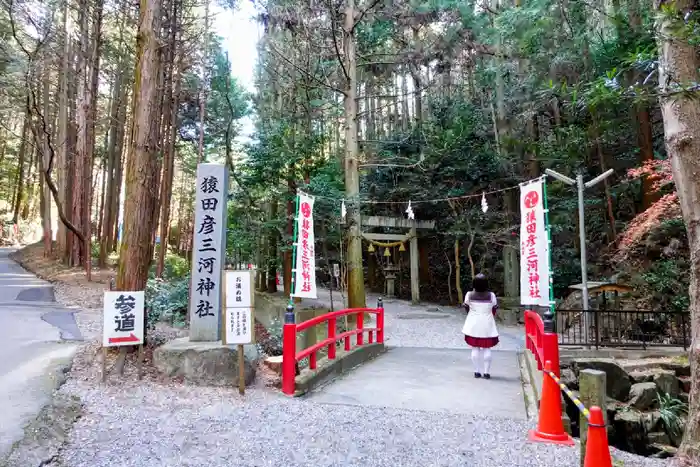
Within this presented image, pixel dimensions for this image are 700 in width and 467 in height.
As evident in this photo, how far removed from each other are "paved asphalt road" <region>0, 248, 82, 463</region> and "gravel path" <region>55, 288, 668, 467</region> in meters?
0.35

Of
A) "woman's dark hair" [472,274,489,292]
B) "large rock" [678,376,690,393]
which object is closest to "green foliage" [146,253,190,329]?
"woman's dark hair" [472,274,489,292]

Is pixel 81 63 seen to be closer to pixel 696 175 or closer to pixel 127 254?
pixel 127 254

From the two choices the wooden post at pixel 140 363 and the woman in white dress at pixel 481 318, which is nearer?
the wooden post at pixel 140 363

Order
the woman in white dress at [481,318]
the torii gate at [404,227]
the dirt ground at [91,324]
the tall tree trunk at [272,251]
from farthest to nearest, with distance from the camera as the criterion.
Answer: the torii gate at [404,227] → the tall tree trunk at [272,251] → the woman in white dress at [481,318] → the dirt ground at [91,324]

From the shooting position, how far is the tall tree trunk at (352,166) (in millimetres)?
12180

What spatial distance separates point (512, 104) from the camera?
55.2 feet

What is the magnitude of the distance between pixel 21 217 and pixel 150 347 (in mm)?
35497

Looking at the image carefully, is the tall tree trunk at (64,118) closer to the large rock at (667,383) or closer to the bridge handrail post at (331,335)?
the bridge handrail post at (331,335)

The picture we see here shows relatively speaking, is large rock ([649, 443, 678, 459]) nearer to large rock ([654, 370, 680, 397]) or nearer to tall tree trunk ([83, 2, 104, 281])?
large rock ([654, 370, 680, 397])

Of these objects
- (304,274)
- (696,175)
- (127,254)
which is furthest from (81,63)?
(696,175)

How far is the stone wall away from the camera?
21.5ft

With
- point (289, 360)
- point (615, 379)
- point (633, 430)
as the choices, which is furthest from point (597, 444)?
point (615, 379)

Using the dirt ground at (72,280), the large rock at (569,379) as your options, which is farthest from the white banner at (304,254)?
the dirt ground at (72,280)

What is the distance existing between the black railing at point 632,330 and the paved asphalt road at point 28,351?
8642 mm
